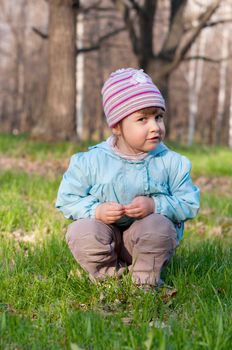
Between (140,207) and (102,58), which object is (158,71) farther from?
(102,58)

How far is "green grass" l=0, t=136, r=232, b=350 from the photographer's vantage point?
239 centimetres

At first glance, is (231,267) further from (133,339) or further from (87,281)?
(133,339)

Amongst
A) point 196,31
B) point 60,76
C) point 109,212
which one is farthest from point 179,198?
point 196,31

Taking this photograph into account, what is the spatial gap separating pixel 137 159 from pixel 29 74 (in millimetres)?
38631

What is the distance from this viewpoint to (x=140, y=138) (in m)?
3.26

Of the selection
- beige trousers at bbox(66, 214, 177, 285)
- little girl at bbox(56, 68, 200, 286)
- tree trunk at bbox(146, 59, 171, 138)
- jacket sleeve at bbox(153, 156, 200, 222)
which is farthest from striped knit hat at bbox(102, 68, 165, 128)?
tree trunk at bbox(146, 59, 171, 138)

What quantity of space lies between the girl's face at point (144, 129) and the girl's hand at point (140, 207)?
0.29m

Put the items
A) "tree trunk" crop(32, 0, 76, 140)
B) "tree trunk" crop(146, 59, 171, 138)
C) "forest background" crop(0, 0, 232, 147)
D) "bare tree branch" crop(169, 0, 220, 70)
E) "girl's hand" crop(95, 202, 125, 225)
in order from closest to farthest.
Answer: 1. "girl's hand" crop(95, 202, 125, 225)
2. "tree trunk" crop(32, 0, 76, 140)
3. "forest background" crop(0, 0, 232, 147)
4. "bare tree branch" crop(169, 0, 220, 70)
5. "tree trunk" crop(146, 59, 171, 138)

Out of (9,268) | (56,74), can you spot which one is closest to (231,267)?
(9,268)

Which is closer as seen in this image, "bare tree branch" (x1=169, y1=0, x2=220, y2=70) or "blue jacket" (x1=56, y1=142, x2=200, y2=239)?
"blue jacket" (x1=56, y1=142, x2=200, y2=239)

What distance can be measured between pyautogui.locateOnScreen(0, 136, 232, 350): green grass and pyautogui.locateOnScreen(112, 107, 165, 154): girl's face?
70 centimetres

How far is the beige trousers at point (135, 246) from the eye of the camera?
316cm

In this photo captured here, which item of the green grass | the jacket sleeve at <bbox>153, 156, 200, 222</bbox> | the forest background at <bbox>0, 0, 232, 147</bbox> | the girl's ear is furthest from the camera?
the forest background at <bbox>0, 0, 232, 147</bbox>

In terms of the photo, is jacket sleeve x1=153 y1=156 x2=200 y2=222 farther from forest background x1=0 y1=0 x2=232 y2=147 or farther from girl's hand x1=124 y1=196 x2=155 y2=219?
forest background x1=0 y1=0 x2=232 y2=147
